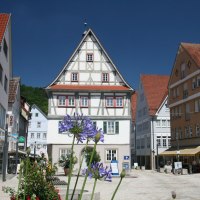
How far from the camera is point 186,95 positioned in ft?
162

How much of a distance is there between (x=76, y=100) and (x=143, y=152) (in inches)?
1226

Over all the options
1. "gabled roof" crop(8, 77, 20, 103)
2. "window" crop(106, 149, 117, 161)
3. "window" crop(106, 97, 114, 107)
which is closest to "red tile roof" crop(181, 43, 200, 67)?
"window" crop(106, 97, 114, 107)

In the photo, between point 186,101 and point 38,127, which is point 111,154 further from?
point 38,127

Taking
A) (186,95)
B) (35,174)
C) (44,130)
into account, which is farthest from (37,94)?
(35,174)

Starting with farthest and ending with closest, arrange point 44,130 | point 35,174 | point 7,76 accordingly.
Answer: point 44,130 < point 7,76 < point 35,174

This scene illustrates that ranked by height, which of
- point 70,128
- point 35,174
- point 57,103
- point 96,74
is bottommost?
point 35,174

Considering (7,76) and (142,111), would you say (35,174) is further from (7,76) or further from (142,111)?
(142,111)

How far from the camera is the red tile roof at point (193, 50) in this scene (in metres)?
46.4

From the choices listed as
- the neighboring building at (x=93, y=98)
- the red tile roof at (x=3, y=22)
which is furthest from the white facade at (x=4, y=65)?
the neighboring building at (x=93, y=98)

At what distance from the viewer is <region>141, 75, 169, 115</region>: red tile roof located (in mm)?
64562

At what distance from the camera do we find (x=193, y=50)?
163 feet

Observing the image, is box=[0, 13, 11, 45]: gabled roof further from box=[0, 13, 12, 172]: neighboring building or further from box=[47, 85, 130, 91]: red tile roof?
box=[47, 85, 130, 91]: red tile roof

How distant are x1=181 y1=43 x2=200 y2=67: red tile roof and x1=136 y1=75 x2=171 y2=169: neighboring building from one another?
47.6 feet

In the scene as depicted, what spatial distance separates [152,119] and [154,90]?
21.8 feet
